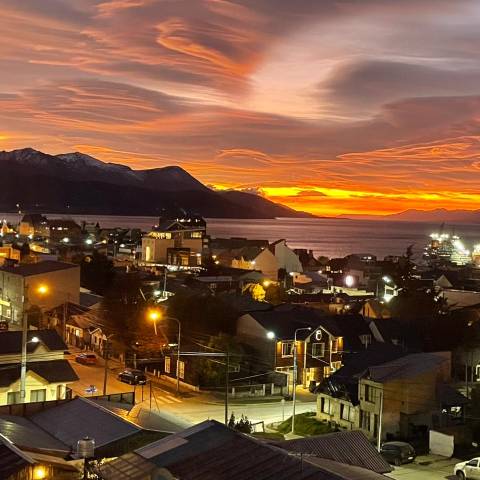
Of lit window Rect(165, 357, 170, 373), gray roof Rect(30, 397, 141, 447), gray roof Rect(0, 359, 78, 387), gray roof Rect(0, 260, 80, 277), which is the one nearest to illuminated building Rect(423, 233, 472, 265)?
gray roof Rect(0, 260, 80, 277)

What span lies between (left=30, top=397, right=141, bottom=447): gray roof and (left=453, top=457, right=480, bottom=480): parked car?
7.28m

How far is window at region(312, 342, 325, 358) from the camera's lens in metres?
25.6

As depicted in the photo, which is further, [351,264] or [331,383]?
[351,264]

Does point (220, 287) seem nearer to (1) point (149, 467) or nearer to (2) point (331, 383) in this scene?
(2) point (331, 383)

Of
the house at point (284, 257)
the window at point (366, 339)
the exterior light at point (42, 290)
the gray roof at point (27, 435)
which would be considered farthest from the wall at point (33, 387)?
the house at point (284, 257)

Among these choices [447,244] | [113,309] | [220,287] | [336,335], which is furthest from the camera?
[447,244]

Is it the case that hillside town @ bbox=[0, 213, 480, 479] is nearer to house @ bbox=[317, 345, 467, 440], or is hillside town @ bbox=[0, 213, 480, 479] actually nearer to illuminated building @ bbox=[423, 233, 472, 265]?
house @ bbox=[317, 345, 467, 440]

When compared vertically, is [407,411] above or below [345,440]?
below

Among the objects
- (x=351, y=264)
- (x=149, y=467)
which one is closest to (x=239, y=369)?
(x=149, y=467)

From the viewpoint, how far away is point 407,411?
19.3m

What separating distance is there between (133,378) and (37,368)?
196 inches

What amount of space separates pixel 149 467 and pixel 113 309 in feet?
67.3

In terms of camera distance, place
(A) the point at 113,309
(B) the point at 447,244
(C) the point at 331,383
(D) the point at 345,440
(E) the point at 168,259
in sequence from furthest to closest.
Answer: (B) the point at 447,244, (E) the point at 168,259, (A) the point at 113,309, (C) the point at 331,383, (D) the point at 345,440

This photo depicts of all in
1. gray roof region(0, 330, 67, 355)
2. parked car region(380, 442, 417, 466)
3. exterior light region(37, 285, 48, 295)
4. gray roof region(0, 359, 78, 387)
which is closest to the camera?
parked car region(380, 442, 417, 466)
